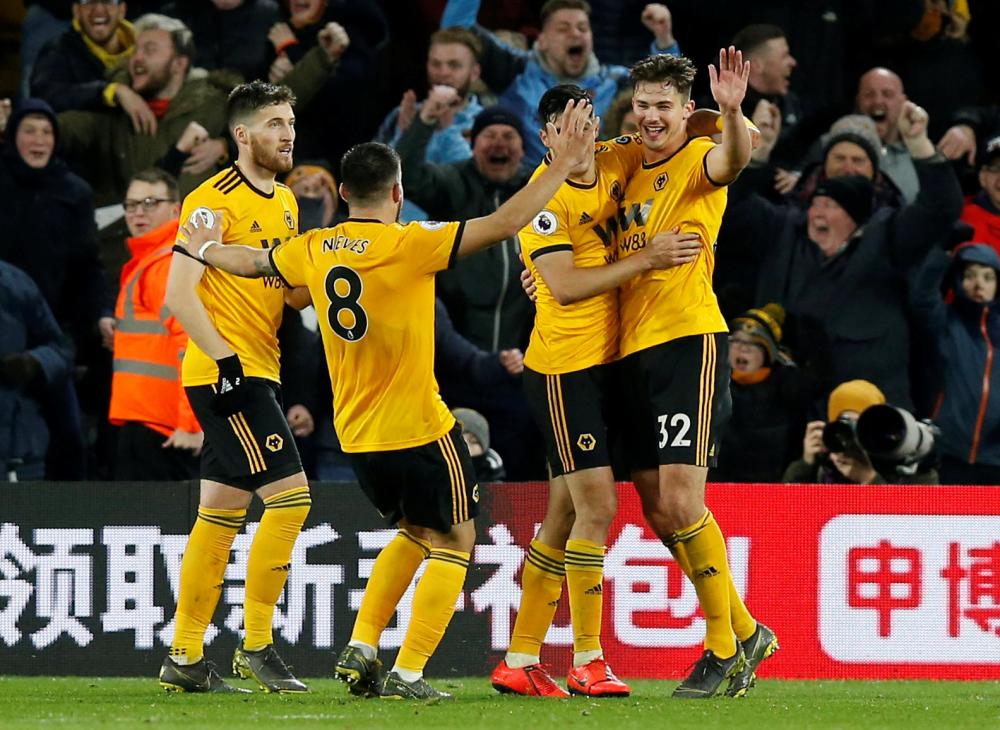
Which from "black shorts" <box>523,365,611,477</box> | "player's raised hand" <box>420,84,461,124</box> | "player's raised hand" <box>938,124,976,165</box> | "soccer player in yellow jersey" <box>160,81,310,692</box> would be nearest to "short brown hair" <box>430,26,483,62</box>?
"player's raised hand" <box>420,84,461,124</box>

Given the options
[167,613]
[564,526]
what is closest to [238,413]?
[564,526]

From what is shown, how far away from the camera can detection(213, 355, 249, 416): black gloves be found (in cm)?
730

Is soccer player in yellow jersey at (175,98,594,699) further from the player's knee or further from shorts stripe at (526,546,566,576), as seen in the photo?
shorts stripe at (526,546,566,576)

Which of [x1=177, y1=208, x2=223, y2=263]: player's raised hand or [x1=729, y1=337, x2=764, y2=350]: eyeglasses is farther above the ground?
[x1=177, y1=208, x2=223, y2=263]: player's raised hand

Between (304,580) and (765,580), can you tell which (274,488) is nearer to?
(304,580)

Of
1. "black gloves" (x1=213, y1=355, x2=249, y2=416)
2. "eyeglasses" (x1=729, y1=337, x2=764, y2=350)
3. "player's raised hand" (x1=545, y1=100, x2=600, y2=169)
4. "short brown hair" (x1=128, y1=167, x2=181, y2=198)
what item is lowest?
"black gloves" (x1=213, y1=355, x2=249, y2=416)

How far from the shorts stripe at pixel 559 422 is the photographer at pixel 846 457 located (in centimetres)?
233

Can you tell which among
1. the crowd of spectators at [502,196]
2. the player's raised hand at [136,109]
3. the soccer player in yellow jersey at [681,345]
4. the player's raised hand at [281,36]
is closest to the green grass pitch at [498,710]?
the soccer player in yellow jersey at [681,345]

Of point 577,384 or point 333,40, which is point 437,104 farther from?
point 577,384

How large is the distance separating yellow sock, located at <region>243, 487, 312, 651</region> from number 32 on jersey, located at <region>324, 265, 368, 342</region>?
90 cm

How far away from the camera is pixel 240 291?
7.70 metres

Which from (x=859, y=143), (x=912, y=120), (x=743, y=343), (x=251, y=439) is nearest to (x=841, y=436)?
(x=743, y=343)

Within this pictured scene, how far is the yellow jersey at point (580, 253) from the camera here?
7.54 meters

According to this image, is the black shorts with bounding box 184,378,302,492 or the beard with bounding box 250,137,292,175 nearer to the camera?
the black shorts with bounding box 184,378,302,492
